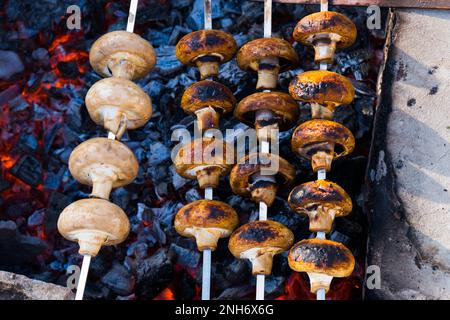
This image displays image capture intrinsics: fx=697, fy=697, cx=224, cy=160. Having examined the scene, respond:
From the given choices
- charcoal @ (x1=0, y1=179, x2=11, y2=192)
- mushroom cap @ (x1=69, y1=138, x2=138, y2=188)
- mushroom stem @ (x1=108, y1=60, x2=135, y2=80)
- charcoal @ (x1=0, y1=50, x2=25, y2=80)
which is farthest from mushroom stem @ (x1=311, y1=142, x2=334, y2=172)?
charcoal @ (x1=0, y1=50, x2=25, y2=80)

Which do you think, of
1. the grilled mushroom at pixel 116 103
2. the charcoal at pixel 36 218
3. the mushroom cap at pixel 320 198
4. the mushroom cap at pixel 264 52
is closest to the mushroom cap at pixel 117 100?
the grilled mushroom at pixel 116 103

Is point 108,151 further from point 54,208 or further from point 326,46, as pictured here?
point 326,46

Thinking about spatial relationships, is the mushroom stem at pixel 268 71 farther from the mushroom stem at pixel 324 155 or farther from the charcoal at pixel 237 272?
the charcoal at pixel 237 272

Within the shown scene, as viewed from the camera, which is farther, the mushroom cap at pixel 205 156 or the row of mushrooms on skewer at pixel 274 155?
the mushroom cap at pixel 205 156

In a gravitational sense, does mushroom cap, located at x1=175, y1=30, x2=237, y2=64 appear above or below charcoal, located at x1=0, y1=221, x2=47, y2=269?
above

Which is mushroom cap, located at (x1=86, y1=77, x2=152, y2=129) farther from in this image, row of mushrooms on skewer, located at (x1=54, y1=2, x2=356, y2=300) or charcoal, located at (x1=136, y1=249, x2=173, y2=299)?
charcoal, located at (x1=136, y1=249, x2=173, y2=299)

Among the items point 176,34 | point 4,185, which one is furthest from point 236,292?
point 176,34

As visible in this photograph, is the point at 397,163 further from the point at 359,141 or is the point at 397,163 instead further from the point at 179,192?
the point at 179,192
